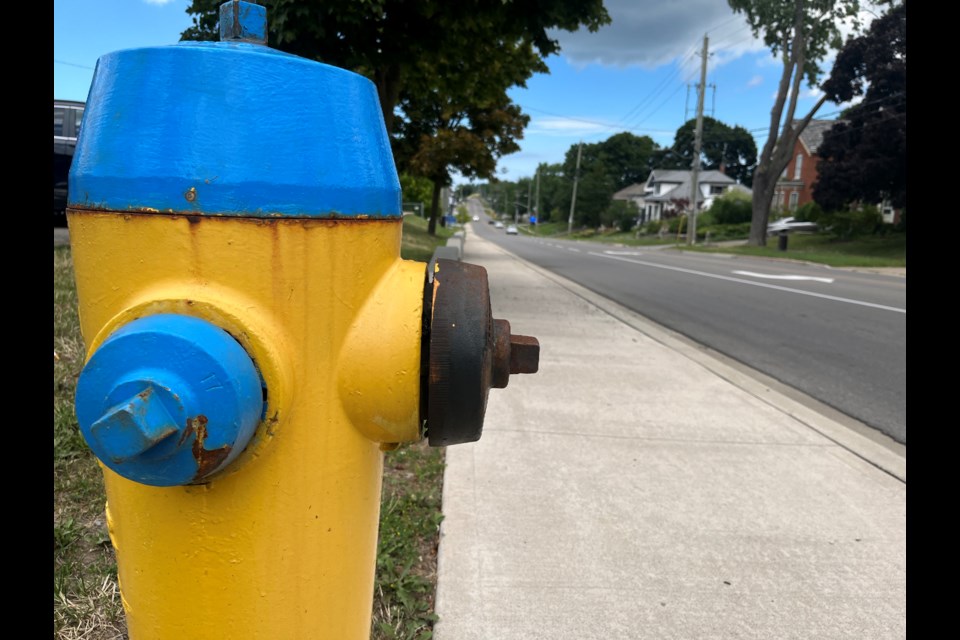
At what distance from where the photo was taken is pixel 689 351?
236 inches

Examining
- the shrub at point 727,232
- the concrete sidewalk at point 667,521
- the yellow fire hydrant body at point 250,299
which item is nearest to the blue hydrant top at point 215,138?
the yellow fire hydrant body at point 250,299

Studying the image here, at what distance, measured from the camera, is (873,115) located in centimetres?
2755

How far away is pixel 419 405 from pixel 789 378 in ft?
17.0

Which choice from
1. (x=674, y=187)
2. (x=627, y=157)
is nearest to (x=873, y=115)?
(x=674, y=187)

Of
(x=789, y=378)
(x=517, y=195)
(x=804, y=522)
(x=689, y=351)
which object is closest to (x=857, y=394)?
(x=789, y=378)

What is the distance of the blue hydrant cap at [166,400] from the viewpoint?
69cm

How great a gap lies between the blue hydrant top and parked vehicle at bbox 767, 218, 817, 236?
3912 centimetres

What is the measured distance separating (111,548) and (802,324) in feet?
25.7

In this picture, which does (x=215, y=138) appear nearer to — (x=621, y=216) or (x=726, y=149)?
(x=621, y=216)

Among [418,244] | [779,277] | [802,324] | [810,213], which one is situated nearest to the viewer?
[802,324]

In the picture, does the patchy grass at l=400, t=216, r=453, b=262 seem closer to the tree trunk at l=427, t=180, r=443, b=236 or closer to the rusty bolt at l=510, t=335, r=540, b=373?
the tree trunk at l=427, t=180, r=443, b=236
